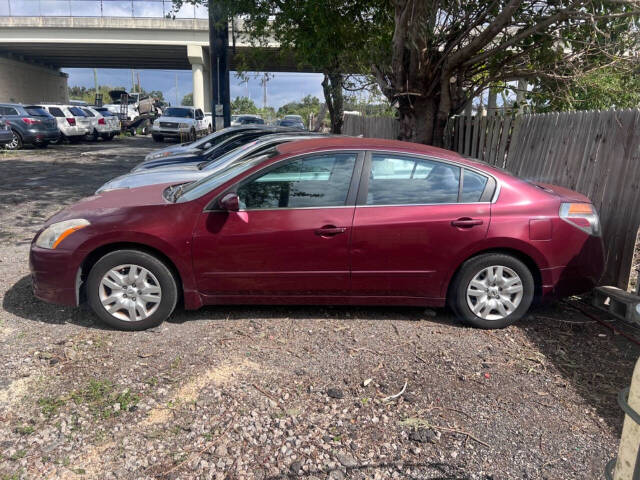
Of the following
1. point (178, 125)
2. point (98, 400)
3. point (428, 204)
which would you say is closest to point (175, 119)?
point (178, 125)

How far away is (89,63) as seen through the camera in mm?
49406

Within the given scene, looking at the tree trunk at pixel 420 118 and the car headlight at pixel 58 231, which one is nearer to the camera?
the car headlight at pixel 58 231

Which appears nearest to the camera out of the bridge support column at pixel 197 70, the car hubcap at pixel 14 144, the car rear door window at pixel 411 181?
the car rear door window at pixel 411 181

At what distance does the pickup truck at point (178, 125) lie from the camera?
87.8 feet

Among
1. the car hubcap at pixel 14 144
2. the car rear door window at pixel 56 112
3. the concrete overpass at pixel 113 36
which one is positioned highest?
the concrete overpass at pixel 113 36

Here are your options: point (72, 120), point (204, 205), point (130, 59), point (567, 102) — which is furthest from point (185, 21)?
point (204, 205)

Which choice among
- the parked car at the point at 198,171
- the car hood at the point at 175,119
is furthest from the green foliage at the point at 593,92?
the car hood at the point at 175,119

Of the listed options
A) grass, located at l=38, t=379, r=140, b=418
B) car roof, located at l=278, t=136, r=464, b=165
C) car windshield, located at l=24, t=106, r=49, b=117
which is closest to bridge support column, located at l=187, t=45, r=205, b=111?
car windshield, located at l=24, t=106, r=49, b=117

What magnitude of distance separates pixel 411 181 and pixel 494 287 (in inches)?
46.1

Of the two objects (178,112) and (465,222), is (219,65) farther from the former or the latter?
(465,222)

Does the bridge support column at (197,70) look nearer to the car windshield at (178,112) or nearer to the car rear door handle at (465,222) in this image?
the car windshield at (178,112)

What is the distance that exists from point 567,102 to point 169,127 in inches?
892

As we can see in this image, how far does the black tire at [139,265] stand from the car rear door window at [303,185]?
2.84 feet

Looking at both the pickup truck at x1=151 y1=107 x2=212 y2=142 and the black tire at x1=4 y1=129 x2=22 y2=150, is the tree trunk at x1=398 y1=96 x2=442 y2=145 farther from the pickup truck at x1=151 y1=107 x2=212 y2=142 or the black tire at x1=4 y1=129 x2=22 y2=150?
the pickup truck at x1=151 y1=107 x2=212 y2=142
